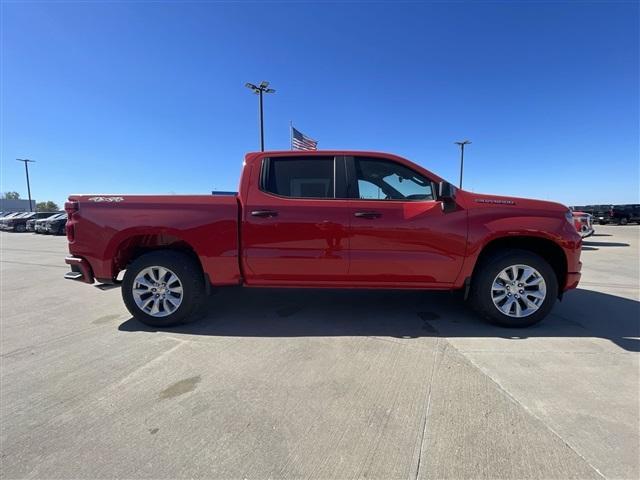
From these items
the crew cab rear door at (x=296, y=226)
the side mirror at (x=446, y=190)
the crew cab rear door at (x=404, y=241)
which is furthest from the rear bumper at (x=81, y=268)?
the side mirror at (x=446, y=190)

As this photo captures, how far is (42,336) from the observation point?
360cm

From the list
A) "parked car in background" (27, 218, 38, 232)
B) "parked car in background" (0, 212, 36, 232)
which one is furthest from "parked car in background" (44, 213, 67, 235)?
"parked car in background" (0, 212, 36, 232)

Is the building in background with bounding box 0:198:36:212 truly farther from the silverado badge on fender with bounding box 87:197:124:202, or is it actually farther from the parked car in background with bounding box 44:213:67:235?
the silverado badge on fender with bounding box 87:197:124:202

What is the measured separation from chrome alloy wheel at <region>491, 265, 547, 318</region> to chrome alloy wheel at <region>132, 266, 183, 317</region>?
12.0 ft

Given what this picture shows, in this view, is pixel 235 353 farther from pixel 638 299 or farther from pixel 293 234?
pixel 638 299

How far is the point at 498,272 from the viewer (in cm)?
364

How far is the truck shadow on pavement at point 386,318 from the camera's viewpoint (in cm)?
358

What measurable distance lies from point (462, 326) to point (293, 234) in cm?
226

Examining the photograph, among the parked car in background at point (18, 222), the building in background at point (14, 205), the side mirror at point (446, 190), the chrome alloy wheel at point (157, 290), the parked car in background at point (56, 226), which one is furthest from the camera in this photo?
the building in background at point (14, 205)

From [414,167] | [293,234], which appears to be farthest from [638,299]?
[293,234]

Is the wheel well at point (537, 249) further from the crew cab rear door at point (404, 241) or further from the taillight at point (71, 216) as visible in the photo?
the taillight at point (71, 216)

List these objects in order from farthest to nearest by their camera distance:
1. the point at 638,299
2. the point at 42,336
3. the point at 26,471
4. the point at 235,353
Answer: the point at 638,299 → the point at 42,336 → the point at 235,353 → the point at 26,471

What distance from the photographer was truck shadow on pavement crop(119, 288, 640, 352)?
3580mm

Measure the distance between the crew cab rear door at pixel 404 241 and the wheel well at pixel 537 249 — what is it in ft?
1.49
